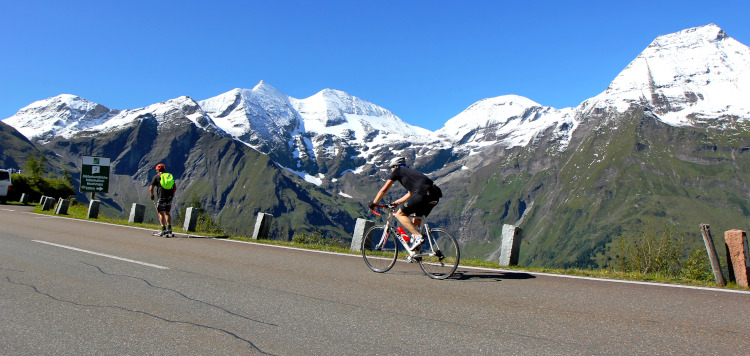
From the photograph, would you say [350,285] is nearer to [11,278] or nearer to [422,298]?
[422,298]

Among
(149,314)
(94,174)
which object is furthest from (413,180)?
(94,174)

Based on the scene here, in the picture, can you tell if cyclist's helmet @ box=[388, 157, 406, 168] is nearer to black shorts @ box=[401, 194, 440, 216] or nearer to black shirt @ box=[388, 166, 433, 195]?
black shirt @ box=[388, 166, 433, 195]

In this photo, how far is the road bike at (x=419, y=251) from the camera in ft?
32.8

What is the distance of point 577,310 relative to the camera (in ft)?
23.0

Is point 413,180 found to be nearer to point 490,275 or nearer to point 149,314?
point 490,275

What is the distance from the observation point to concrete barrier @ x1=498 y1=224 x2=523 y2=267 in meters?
12.6

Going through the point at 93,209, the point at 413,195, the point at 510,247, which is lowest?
the point at 93,209

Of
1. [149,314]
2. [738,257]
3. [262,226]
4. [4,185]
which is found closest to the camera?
[149,314]

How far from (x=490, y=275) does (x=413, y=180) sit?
2684 mm

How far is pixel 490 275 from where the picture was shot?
34.1 ft

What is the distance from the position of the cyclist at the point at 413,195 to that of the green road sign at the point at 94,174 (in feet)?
A: 86.6

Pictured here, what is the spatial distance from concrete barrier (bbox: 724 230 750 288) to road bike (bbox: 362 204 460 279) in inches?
219

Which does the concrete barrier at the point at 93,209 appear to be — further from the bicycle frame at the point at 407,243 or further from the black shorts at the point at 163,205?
the bicycle frame at the point at 407,243

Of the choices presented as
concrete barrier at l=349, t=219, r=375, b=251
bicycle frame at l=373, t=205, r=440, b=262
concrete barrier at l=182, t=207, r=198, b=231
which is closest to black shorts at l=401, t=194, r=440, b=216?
bicycle frame at l=373, t=205, r=440, b=262
